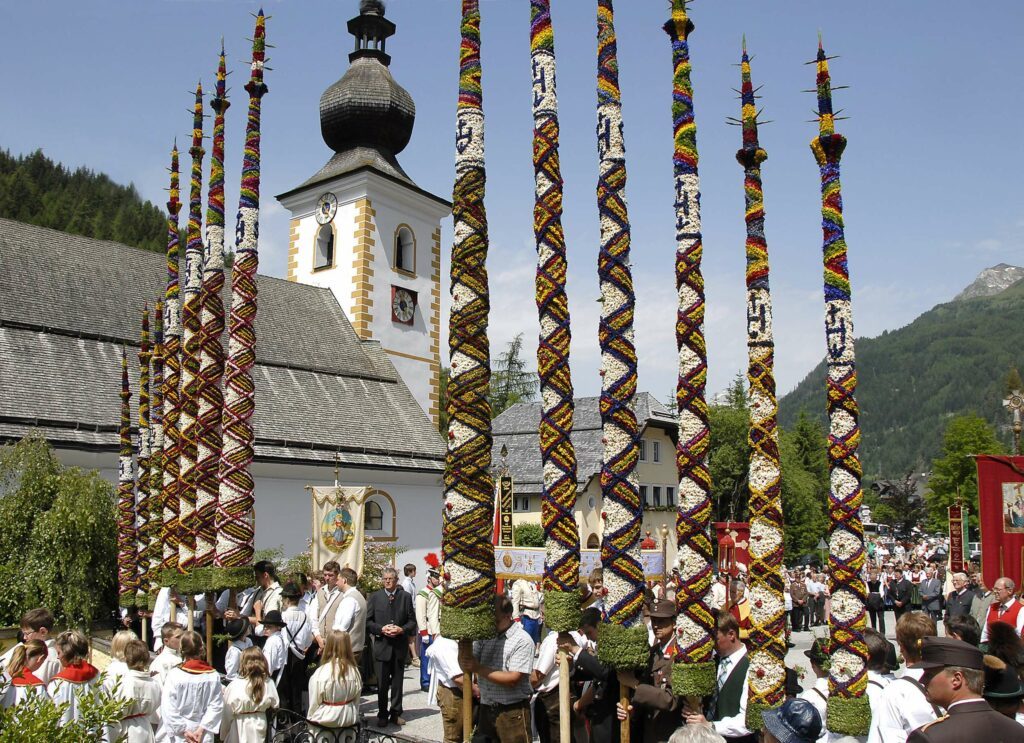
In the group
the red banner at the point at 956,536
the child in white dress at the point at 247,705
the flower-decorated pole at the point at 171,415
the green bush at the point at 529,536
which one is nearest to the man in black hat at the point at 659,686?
the child in white dress at the point at 247,705

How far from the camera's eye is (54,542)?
16.4 metres

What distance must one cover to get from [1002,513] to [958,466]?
2414 inches

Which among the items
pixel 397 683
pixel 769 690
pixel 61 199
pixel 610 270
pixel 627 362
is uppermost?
pixel 61 199

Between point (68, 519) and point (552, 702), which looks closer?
point (552, 702)

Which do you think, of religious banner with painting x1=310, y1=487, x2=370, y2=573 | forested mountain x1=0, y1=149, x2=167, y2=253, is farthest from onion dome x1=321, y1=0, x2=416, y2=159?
forested mountain x1=0, y1=149, x2=167, y2=253

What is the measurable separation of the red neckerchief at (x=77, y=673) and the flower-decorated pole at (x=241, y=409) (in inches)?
120

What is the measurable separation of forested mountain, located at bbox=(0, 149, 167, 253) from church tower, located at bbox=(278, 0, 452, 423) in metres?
64.3

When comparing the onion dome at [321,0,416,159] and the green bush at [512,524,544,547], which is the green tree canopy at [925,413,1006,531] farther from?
the onion dome at [321,0,416,159]

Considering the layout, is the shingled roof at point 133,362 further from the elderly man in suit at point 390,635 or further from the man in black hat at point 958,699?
the man in black hat at point 958,699

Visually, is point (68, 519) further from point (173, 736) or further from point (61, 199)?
point (61, 199)

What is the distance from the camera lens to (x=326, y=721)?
8055mm

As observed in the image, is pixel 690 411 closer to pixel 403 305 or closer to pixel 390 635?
pixel 390 635

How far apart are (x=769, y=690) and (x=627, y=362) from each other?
2.86 m

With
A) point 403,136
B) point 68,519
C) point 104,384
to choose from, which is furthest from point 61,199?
point 68,519
